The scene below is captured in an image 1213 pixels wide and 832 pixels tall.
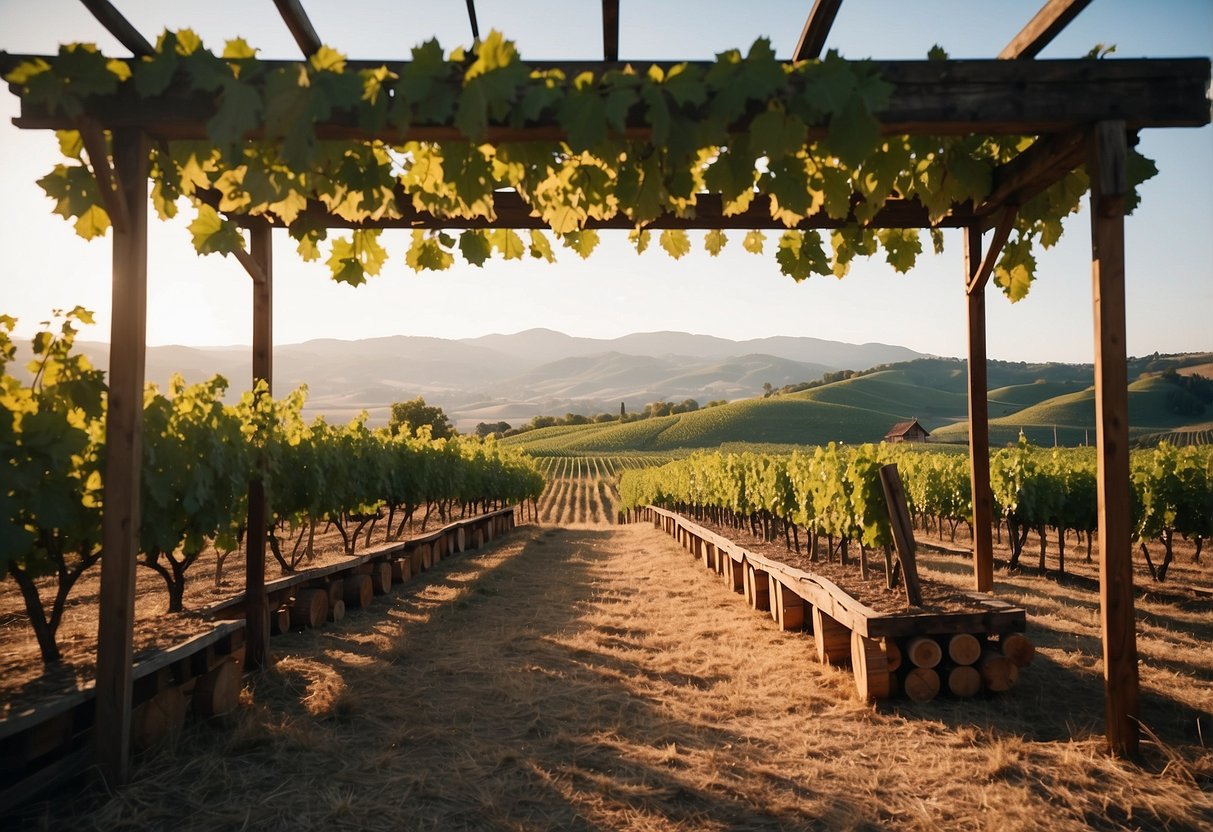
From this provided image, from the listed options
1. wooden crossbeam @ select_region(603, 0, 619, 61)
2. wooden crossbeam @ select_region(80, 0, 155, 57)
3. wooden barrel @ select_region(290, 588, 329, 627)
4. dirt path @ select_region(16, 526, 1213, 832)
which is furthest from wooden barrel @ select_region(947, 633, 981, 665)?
wooden crossbeam @ select_region(80, 0, 155, 57)

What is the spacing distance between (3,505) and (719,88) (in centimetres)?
355

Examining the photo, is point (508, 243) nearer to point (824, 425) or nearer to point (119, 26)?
point (119, 26)

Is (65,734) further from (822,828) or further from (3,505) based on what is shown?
(822,828)

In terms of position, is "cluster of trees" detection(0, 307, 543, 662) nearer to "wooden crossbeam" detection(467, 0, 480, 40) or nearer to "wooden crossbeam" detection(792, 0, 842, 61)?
"wooden crossbeam" detection(467, 0, 480, 40)

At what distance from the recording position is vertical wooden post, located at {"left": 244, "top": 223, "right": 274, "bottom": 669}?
5086 mm

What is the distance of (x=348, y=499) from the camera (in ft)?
32.7

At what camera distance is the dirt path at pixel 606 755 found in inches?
120

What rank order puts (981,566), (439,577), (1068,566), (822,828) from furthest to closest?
1. (1068,566)
2. (439,577)
3. (981,566)
4. (822,828)

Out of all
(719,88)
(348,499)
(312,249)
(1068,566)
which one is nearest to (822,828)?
(719,88)

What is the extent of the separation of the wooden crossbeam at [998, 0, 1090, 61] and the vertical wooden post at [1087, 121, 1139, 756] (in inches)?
19.7

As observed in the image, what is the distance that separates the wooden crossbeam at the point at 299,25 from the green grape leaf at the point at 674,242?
7.74 ft

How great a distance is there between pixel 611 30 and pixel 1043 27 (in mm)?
2049

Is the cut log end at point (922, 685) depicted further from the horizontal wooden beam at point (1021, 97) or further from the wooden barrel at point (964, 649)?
the horizontal wooden beam at point (1021, 97)

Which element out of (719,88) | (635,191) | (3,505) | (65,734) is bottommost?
(65,734)
